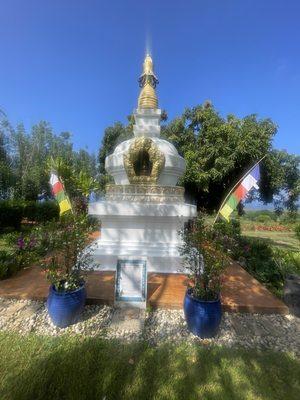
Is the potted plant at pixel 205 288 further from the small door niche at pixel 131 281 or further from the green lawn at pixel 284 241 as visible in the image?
the green lawn at pixel 284 241

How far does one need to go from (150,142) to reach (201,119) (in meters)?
9.72

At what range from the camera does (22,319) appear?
12.9ft

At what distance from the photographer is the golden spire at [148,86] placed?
10.5 meters

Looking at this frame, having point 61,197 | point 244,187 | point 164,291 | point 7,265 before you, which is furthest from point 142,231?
point 7,265

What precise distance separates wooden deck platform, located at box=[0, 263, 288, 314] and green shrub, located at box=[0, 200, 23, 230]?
902 centimetres

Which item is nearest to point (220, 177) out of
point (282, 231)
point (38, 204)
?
point (38, 204)

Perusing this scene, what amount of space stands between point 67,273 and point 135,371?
1.90 metres

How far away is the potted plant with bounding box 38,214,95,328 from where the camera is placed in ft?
12.3

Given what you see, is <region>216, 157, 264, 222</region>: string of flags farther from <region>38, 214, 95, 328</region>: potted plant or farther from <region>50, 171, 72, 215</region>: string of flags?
<region>50, 171, 72, 215</region>: string of flags

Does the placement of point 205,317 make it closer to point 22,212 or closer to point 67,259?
point 67,259

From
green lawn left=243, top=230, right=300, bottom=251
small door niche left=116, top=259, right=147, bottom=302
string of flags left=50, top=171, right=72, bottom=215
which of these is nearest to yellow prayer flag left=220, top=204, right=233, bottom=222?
small door niche left=116, top=259, right=147, bottom=302

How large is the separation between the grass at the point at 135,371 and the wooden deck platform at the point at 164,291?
3.83 ft

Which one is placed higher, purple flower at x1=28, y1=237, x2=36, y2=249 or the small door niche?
purple flower at x1=28, y1=237, x2=36, y2=249

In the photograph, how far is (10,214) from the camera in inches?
548
